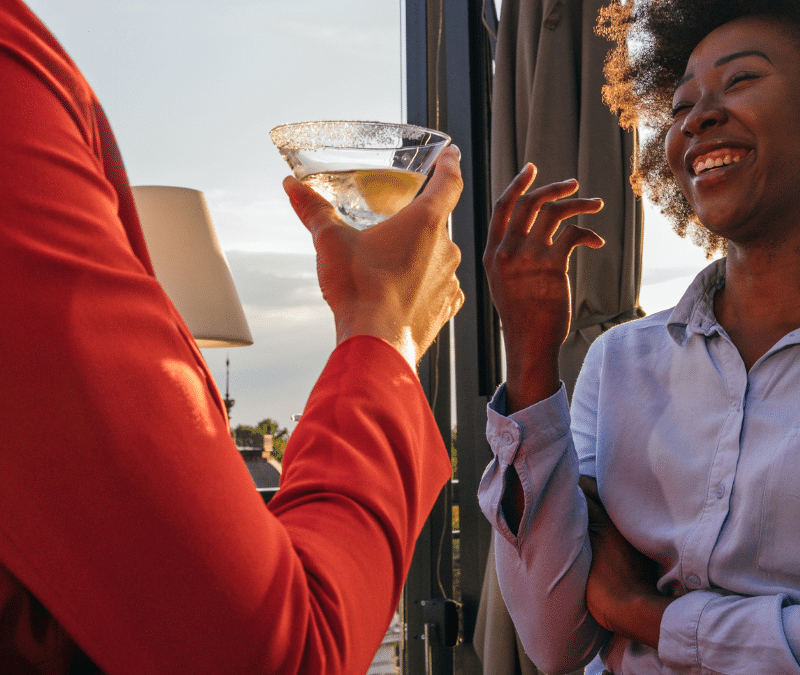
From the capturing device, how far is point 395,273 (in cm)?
53

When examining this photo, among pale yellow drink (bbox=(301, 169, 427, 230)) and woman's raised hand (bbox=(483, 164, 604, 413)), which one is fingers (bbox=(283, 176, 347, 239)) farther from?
woman's raised hand (bbox=(483, 164, 604, 413))

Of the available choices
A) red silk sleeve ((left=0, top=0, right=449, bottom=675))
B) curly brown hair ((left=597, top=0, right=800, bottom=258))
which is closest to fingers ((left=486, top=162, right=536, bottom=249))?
curly brown hair ((left=597, top=0, right=800, bottom=258))

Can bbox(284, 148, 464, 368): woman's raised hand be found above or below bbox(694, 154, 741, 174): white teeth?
below

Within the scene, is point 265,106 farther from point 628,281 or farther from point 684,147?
point 684,147

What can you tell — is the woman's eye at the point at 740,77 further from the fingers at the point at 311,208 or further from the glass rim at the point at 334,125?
the fingers at the point at 311,208

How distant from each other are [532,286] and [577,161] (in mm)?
1098

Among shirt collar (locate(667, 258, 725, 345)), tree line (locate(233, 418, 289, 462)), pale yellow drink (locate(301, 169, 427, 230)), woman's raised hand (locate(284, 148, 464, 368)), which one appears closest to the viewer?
woman's raised hand (locate(284, 148, 464, 368))

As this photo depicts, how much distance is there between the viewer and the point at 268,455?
7.63 ft

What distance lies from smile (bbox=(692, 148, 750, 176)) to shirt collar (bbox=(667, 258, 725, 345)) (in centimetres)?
19

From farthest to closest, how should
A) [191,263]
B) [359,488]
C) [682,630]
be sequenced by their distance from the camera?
1. [191,263]
2. [682,630]
3. [359,488]

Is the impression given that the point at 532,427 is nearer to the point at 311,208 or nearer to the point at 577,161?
the point at 311,208

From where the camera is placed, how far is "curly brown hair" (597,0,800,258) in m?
1.34

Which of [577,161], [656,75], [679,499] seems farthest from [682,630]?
[577,161]

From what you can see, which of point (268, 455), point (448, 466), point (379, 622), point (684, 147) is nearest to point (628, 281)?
point (684, 147)
